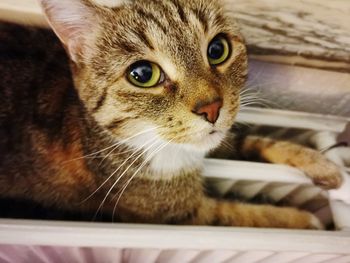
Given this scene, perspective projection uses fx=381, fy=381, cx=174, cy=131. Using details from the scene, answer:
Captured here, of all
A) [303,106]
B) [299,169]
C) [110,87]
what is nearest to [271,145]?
[299,169]

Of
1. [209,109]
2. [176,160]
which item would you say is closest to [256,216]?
[176,160]

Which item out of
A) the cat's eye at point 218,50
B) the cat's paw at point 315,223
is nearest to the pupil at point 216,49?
the cat's eye at point 218,50

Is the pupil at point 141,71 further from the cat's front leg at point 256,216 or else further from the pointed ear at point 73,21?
the cat's front leg at point 256,216

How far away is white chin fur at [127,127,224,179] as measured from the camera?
2.24 ft

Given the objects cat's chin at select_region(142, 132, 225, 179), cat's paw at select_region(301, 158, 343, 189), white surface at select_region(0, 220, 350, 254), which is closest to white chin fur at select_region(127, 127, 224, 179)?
cat's chin at select_region(142, 132, 225, 179)

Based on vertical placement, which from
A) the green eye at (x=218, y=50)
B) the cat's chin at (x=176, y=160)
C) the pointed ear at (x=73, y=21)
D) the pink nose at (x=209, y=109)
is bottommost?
the cat's chin at (x=176, y=160)

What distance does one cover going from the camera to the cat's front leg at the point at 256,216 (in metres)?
0.89

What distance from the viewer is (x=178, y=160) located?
780 millimetres

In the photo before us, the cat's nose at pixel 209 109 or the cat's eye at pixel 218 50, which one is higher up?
the cat's eye at pixel 218 50

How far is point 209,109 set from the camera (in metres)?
0.63

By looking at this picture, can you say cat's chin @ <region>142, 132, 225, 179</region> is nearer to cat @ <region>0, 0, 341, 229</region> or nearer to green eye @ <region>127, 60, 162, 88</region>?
cat @ <region>0, 0, 341, 229</region>

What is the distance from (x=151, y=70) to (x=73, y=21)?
0.16 m

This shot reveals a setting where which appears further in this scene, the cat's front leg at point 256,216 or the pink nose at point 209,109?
the cat's front leg at point 256,216

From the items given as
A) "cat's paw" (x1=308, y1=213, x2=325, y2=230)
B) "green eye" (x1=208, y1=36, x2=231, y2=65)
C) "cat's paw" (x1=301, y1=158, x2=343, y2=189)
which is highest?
"green eye" (x1=208, y1=36, x2=231, y2=65)
